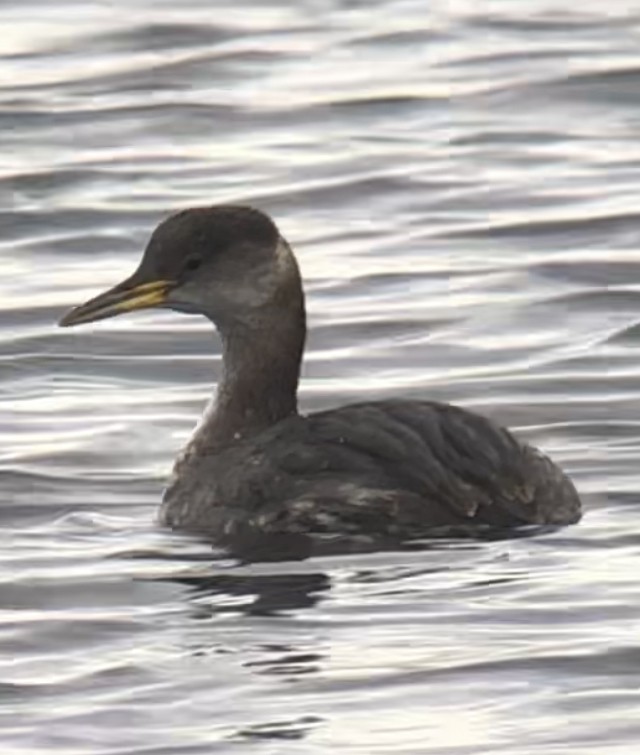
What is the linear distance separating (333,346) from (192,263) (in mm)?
3110

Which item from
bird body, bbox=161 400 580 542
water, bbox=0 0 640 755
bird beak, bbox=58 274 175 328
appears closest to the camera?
water, bbox=0 0 640 755

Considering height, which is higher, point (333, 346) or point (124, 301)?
point (124, 301)

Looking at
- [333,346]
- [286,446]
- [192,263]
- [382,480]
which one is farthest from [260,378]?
[333,346]

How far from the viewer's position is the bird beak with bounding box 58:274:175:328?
46.2 ft

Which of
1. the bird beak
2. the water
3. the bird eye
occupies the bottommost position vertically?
the water

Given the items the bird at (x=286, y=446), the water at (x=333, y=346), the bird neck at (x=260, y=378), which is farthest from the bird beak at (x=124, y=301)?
the water at (x=333, y=346)

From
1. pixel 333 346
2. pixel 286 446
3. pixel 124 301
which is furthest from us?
pixel 333 346

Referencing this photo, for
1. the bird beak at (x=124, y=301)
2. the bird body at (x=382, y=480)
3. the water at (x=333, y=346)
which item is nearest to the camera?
the water at (x=333, y=346)

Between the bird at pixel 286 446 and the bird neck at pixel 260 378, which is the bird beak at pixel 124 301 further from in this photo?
the bird neck at pixel 260 378

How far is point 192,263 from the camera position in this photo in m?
14.2

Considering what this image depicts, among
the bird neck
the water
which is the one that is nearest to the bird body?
the water

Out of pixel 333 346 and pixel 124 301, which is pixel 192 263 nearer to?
pixel 124 301

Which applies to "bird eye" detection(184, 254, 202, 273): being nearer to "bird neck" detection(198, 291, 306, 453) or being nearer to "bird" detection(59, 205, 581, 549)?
"bird" detection(59, 205, 581, 549)

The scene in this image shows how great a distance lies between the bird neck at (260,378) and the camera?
14.2 meters
